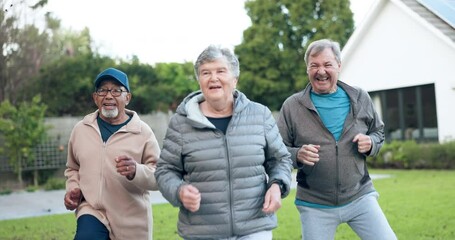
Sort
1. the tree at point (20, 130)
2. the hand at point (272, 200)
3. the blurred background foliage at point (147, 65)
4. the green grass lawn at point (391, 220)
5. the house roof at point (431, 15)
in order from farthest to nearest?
the blurred background foliage at point (147, 65) < the house roof at point (431, 15) < the tree at point (20, 130) < the green grass lawn at point (391, 220) < the hand at point (272, 200)

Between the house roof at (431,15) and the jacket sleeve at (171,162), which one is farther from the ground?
the house roof at (431,15)

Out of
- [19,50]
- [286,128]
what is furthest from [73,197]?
[19,50]

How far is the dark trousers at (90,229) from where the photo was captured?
13.9 ft

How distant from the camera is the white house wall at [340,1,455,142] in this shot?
18484 mm

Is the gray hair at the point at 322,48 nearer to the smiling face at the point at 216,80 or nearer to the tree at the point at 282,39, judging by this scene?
the smiling face at the point at 216,80

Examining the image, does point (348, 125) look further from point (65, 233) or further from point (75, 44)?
point (75, 44)

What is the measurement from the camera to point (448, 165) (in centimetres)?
1734

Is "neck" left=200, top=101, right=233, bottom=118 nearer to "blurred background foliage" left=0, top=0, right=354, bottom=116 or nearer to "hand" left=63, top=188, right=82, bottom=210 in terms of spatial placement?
"hand" left=63, top=188, right=82, bottom=210

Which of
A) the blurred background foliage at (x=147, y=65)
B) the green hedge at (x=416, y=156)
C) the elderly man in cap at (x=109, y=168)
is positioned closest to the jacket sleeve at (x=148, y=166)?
the elderly man in cap at (x=109, y=168)

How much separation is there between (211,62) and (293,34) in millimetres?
28060

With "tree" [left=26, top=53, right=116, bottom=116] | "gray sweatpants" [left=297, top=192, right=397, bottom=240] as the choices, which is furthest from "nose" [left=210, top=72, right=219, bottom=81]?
"tree" [left=26, top=53, right=116, bottom=116]

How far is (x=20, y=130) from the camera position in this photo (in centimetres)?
1648

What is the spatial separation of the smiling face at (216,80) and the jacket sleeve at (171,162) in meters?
0.25

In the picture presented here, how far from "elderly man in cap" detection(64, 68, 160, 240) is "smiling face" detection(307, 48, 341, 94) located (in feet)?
3.97
